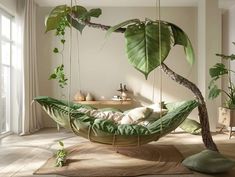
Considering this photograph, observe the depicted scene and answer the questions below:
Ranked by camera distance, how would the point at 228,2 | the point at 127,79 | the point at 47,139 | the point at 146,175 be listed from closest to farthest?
1. the point at 146,175
2. the point at 47,139
3. the point at 228,2
4. the point at 127,79

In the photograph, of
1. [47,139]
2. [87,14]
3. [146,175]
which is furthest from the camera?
[47,139]

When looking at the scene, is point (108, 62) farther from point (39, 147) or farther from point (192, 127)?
point (39, 147)

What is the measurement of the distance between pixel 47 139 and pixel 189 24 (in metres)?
4.03

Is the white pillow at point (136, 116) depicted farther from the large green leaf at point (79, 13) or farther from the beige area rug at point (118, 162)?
the large green leaf at point (79, 13)

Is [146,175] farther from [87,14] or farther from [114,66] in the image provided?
[114,66]

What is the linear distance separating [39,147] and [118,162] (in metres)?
1.55

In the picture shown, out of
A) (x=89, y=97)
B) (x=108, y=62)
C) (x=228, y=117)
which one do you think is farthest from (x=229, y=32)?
(x=89, y=97)

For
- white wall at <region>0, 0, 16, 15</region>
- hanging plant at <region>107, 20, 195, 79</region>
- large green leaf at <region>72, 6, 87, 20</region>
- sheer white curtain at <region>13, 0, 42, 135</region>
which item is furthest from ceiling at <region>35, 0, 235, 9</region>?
hanging plant at <region>107, 20, 195, 79</region>

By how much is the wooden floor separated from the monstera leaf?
1.83 m

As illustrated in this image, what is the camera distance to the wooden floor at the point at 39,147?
3213mm

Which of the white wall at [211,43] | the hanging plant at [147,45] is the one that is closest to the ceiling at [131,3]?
the white wall at [211,43]

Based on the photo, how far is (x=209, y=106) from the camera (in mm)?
5930

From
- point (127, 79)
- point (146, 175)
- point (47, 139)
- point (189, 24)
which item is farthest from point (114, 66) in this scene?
point (146, 175)

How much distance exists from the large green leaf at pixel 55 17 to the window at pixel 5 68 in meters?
2.92
